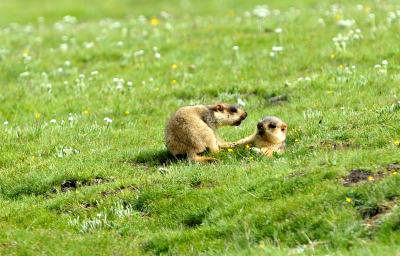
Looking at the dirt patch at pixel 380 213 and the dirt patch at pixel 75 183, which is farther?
the dirt patch at pixel 75 183

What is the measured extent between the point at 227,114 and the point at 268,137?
1.12 meters

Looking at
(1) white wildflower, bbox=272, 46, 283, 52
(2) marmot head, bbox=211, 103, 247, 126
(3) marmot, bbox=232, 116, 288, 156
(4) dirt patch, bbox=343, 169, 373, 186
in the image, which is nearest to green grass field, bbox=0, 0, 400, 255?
(4) dirt patch, bbox=343, 169, 373, 186

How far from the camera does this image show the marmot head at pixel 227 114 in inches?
600

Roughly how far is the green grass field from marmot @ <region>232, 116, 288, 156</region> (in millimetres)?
307

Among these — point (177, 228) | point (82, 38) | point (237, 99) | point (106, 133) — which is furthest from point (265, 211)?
point (82, 38)

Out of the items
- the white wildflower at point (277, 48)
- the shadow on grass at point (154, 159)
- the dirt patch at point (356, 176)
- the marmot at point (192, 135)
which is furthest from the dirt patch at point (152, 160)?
the white wildflower at point (277, 48)

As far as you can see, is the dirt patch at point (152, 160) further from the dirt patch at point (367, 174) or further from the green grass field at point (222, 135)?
the dirt patch at point (367, 174)

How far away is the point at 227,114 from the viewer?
603 inches

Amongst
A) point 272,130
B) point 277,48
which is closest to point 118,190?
point 272,130

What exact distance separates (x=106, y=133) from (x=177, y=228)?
19.6 ft

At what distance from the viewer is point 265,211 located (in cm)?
1132

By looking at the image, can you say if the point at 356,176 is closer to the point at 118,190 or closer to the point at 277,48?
the point at 118,190

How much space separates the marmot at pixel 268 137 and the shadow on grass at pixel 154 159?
1.15m

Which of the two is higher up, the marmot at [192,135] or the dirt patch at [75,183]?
the marmot at [192,135]
